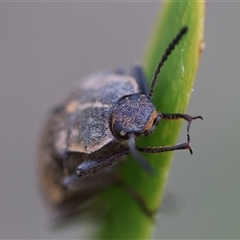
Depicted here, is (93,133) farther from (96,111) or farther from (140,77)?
(140,77)

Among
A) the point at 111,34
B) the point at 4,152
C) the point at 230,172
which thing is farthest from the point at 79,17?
the point at 230,172

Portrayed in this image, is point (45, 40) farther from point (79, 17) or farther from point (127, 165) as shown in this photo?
point (127, 165)

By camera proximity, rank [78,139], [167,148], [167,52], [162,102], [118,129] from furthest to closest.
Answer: [78,139], [118,129], [162,102], [167,52], [167,148]

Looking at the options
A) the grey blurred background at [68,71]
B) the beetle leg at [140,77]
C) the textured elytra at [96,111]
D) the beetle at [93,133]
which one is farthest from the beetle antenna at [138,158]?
the grey blurred background at [68,71]

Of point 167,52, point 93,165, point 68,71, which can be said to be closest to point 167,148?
point 167,52

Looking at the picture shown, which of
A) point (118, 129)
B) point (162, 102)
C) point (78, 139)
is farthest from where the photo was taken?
point (78, 139)

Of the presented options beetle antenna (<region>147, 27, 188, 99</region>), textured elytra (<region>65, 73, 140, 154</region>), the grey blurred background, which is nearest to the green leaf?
beetle antenna (<region>147, 27, 188, 99</region>)
